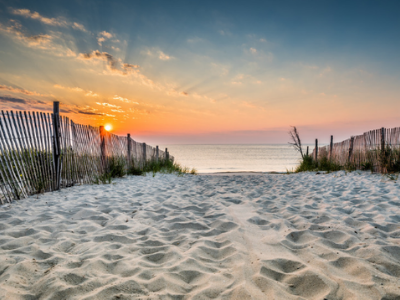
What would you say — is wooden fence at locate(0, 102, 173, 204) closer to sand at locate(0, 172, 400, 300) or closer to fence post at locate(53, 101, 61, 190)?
fence post at locate(53, 101, 61, 190)

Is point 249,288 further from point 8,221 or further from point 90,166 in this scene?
point 90,166

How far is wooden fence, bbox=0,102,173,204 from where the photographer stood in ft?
13.0

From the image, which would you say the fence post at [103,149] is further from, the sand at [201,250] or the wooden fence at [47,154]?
the sand at [201,250]

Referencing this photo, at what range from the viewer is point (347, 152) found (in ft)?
28.8

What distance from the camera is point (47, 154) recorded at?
4.73 m

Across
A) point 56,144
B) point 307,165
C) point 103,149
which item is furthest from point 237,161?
point 56,144

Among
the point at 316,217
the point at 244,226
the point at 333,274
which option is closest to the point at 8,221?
the point at 244,226

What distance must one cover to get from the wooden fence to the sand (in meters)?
0.63

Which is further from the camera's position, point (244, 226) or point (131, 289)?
point (244, 226)

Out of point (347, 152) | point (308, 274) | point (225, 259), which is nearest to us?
point (308, 274)

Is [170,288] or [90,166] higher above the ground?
[90,166]

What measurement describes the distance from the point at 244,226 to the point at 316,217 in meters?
1.05

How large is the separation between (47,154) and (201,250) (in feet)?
13.8

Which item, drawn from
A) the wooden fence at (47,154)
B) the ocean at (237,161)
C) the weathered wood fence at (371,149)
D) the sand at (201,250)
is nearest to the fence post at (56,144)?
the wooden fence at (47,154)
